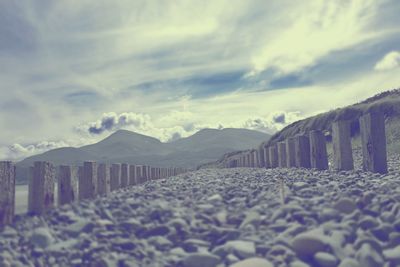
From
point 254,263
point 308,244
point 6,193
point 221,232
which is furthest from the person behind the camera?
point 6,193

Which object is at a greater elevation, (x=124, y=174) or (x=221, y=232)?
(x=124, y=174)

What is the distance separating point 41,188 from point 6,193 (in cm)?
71

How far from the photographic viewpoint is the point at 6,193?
23.4ft

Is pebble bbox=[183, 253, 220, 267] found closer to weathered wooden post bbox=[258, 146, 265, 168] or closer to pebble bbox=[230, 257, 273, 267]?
pebble bbox=[230, 257, 273, 267]

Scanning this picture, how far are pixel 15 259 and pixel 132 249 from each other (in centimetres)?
159

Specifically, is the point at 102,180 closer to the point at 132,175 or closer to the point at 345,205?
the point at 132,175

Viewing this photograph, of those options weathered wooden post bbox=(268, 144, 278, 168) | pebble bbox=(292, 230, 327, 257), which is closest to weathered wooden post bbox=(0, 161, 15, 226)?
pebble bbox=(292, 230, 327, 257)

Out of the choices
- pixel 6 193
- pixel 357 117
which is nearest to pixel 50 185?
pixel 6 193

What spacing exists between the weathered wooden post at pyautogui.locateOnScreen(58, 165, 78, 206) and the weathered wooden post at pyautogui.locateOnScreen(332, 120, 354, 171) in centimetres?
708

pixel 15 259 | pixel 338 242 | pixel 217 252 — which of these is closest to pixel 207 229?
pixel 217 252

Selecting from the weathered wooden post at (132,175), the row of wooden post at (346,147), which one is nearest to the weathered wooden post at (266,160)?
the row of wooden post at (346,147)

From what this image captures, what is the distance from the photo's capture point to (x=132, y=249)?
534 cm

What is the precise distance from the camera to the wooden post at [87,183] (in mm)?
9070

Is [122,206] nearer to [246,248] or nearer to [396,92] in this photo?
[246,248]
